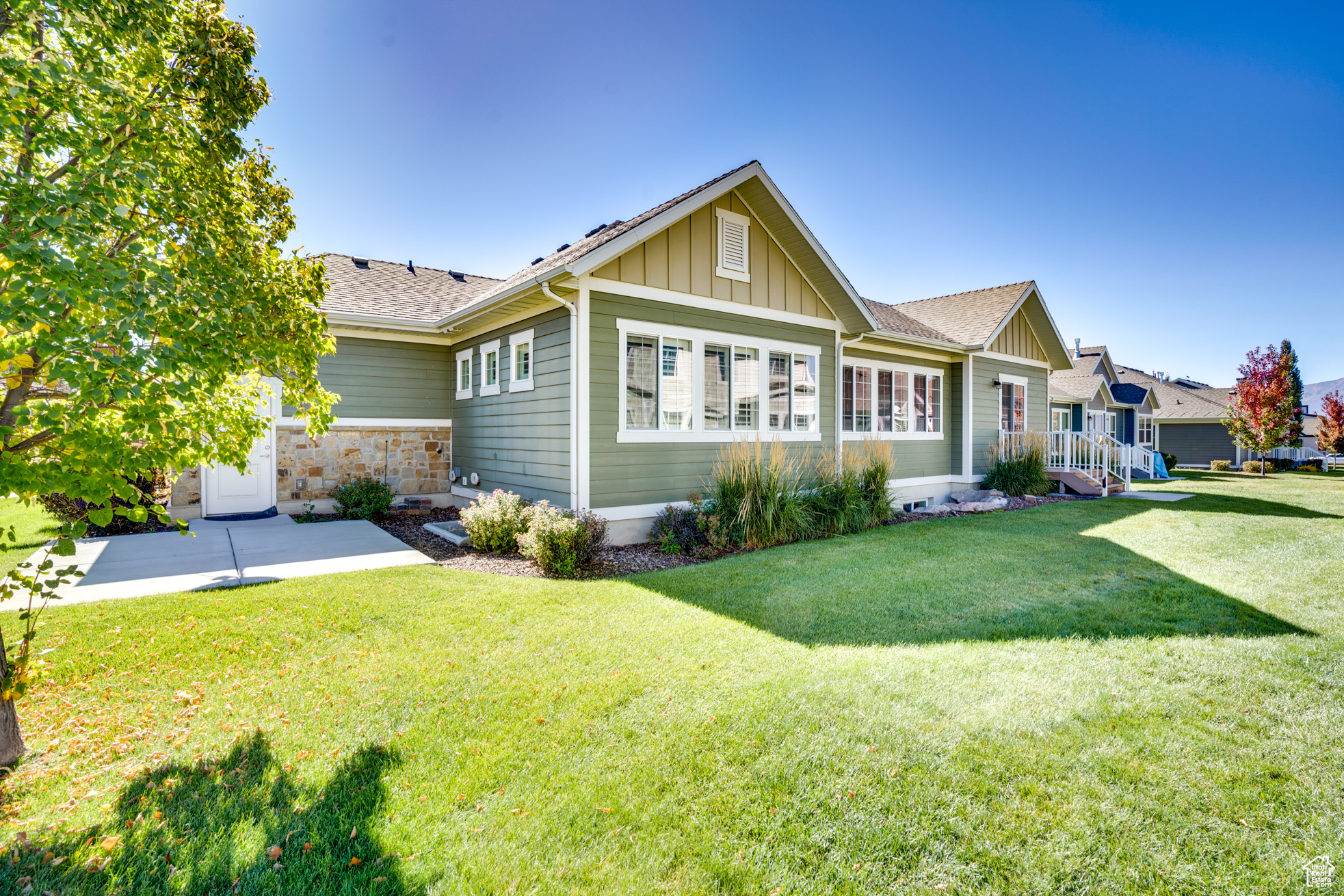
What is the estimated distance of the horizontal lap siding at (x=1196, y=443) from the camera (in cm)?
2847

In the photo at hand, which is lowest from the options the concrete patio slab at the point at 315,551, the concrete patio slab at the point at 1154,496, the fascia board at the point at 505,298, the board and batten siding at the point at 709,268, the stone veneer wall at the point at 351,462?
the concrete patio slab at the point at 315,551

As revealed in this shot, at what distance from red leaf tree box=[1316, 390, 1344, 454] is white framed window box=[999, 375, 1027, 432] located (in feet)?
67.9

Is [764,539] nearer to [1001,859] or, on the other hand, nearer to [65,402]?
[1001,859]

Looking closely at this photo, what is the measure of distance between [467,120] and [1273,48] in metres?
14.4

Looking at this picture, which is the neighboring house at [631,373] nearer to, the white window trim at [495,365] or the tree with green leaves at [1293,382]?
the white window trim at [495,365]

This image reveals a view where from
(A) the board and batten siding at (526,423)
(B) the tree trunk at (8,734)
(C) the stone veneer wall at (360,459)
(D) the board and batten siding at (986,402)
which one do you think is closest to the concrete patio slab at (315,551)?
(C) the stone veneer wall at (360,459)

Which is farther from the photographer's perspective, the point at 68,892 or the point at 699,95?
the point at 699,95

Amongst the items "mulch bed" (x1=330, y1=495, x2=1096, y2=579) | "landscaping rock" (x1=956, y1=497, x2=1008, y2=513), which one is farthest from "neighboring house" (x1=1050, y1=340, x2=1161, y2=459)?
"mulch bed" (x1=330, y1=495, x2=1096, y2=579)

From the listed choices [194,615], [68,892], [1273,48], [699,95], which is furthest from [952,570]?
[1273,48]

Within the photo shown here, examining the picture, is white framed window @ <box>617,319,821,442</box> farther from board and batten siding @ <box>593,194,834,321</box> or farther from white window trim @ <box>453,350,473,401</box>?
white window trim @ <box>453,350,473,401</box>

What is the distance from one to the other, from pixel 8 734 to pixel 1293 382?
126 ft

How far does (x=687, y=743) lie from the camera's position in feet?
8.84

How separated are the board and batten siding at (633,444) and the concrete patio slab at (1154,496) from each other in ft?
30.1

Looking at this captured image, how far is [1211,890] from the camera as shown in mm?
1871
